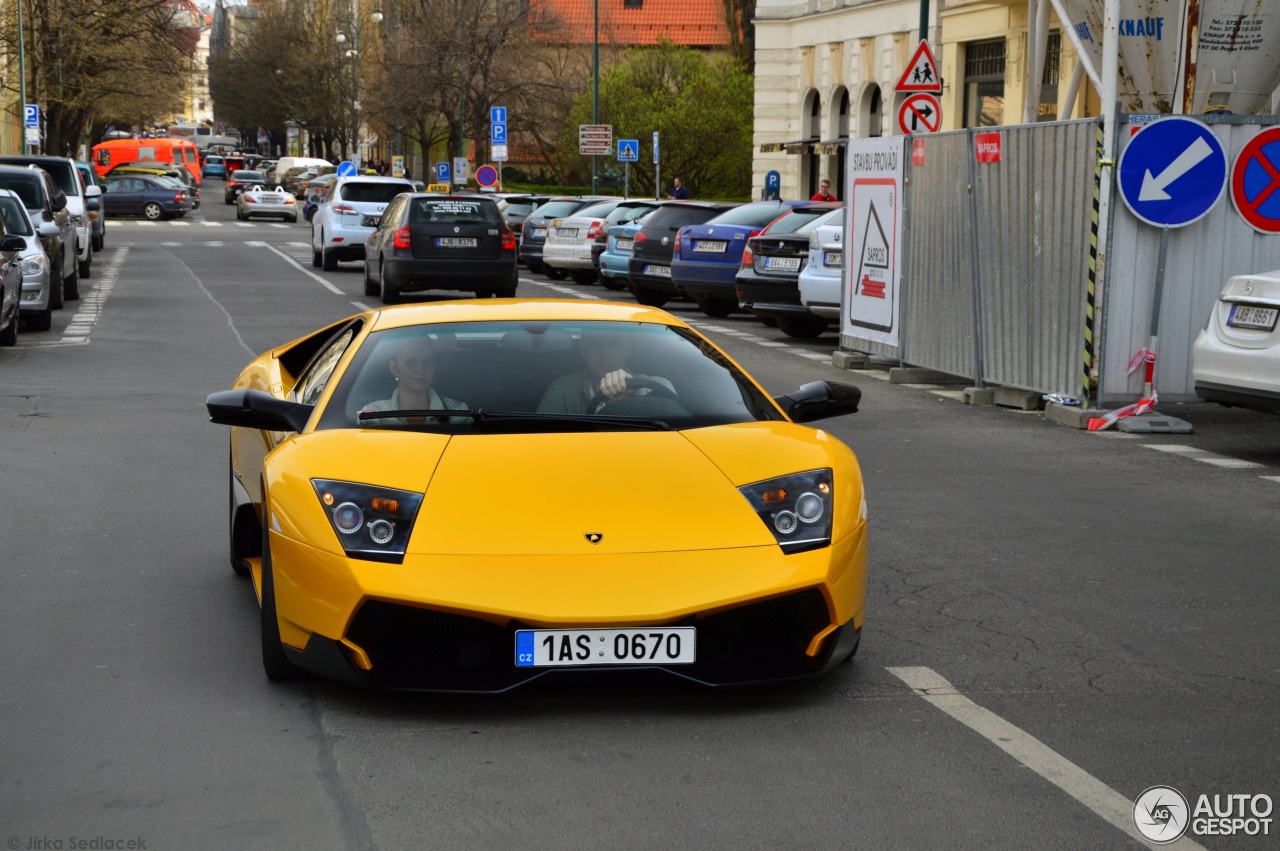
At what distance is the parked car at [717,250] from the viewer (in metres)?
23.8

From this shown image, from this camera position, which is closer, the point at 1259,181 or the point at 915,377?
the point at 1259,181

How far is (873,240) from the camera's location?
57.7 feet

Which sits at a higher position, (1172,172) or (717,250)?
(1172,172)

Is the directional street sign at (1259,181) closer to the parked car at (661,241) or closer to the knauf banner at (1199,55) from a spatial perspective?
the knauf banner at (1199,55)

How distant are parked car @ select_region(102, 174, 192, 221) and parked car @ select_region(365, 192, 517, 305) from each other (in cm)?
4077

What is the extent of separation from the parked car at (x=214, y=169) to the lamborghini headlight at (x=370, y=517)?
133 m

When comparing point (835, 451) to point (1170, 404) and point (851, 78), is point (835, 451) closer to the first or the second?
point (1170, 404)

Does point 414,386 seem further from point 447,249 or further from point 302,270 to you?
point 302,270

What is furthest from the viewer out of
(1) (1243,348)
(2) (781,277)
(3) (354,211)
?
(3) (354,211)

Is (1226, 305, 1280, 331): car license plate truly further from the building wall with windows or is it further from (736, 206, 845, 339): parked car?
the building wall with windows

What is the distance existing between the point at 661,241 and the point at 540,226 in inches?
404

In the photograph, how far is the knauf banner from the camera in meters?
16.7

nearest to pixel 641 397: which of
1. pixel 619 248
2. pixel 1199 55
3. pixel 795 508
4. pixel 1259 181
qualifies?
pixel 795 508

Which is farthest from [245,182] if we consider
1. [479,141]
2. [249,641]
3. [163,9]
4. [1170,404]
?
[249,641]
